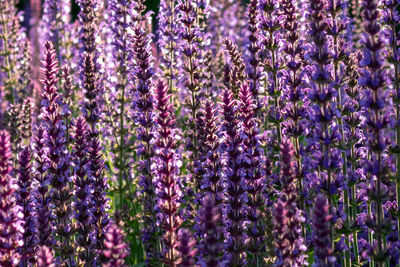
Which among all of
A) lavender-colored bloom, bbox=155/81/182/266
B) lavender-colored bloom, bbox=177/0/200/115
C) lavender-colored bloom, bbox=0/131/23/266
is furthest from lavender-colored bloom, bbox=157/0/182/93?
lavender-colored bloom, bbox=0/131/23/266

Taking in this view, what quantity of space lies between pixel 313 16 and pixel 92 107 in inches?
144

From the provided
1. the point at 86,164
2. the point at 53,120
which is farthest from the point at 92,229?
the point at 53,120

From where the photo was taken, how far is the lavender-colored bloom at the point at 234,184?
5551 millimetres

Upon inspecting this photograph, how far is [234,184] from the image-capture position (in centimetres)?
565

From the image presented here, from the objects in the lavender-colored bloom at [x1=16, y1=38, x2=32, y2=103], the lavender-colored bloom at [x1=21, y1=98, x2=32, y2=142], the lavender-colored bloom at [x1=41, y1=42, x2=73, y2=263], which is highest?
the lavender-colored bloom at [x1=16, y1=38, x2=32, y2=103]

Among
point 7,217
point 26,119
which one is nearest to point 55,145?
point 7,217

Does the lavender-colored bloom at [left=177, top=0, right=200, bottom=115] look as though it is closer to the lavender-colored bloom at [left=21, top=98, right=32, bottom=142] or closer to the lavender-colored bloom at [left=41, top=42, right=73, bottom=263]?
the lavender-colored bloom at [left=21, top=98, right=32, bottom=142]

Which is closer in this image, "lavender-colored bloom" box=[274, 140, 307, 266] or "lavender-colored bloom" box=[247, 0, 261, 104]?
"lavender-colored bloom" box=[274, 140, 307, 266]

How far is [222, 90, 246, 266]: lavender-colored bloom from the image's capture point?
5551 millimetres

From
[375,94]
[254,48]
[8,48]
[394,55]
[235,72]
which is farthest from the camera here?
[8,48]

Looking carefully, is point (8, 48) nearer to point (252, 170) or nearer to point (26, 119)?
point (26, 119)

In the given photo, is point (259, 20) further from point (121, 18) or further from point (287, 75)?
point (121, 18)

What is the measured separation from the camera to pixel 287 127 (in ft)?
20.2

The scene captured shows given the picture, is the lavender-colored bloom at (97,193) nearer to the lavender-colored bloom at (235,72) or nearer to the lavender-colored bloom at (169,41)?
the lavender-colored bloom at (235,72)
